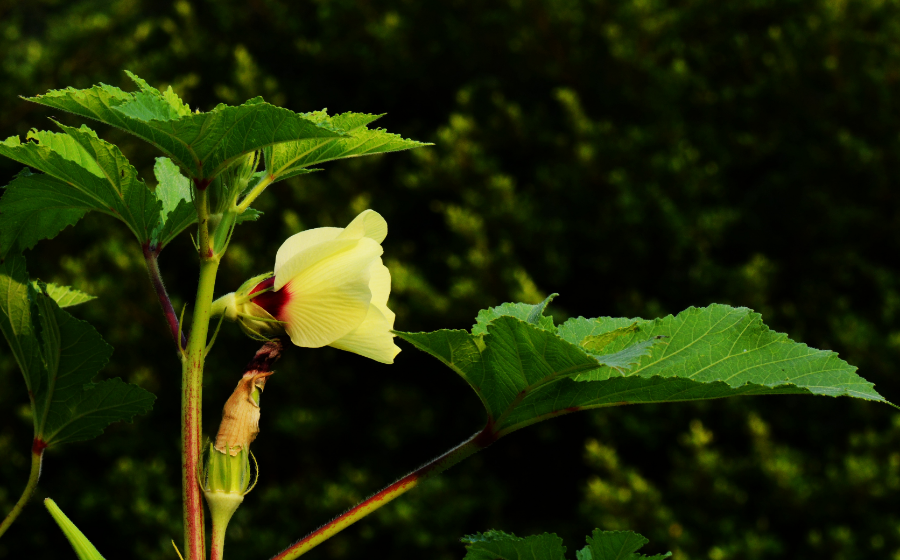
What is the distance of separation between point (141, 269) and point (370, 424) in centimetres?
118

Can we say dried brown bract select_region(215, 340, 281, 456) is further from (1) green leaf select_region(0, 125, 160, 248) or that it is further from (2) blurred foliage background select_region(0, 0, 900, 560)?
(2) blurred foliage background select_region(0, 0, 900, 560)

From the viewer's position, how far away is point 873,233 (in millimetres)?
3086

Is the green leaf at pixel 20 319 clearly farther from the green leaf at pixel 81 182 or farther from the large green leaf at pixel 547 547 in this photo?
the large green leaf at pixel 547 547

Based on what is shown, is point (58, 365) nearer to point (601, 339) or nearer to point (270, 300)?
point (270, 300)

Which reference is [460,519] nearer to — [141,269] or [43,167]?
[141,269]

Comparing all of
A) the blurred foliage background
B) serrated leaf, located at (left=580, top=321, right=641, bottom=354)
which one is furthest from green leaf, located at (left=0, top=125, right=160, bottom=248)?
the blurred foliage background

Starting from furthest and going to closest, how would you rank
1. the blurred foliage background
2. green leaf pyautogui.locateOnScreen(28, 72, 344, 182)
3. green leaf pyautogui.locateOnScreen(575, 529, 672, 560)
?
the blurred foliage background, green leaf pyautogui.locateOnScreen(575, 529, 672, 560), green leaf pyautogui.locateOnScreen(28, 72, 344, 182)

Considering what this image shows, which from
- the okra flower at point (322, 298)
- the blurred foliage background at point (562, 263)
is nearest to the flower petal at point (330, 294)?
the okra flower at point (322, 298)

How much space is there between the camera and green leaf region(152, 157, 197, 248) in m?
0.46

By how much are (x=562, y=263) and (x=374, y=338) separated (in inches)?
109

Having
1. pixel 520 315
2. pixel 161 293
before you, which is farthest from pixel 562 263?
pixel 161 293

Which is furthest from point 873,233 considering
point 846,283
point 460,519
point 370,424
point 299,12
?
point 299,12

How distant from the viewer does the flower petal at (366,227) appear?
0.38 m

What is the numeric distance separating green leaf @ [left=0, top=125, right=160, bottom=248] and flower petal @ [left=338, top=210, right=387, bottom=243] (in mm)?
115
